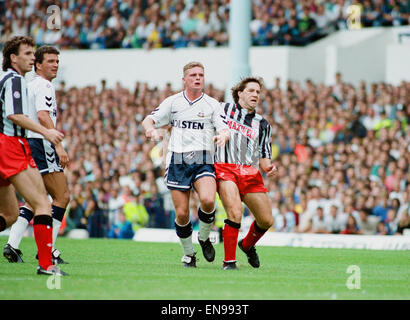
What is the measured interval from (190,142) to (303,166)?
30.8ft

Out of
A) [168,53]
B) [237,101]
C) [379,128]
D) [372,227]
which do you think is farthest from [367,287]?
[168,53]

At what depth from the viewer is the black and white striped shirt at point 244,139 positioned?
35.0 feet

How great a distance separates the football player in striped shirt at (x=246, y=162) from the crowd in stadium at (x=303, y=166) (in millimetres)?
6886

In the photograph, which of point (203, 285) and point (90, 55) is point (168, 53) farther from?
point (203, 285)

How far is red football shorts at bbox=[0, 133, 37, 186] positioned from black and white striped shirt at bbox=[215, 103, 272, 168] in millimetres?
2754

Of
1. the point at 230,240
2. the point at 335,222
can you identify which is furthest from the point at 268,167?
the point at 335,222

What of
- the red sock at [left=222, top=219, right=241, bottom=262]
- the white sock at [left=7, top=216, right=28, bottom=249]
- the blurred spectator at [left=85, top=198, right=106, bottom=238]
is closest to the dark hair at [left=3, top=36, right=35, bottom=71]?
the white sock at [left=7, top=216, right=28, bottom=249]

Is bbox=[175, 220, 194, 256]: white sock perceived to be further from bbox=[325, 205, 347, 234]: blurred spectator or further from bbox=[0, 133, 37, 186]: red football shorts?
bbox=[325, 205, 347, 234]: blurred spectator

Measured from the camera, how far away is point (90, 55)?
94.3ft

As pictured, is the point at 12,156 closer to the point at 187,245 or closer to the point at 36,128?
the point at 36,128

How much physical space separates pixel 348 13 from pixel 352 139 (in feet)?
22.6

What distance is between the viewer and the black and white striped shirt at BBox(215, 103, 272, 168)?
35.0ft

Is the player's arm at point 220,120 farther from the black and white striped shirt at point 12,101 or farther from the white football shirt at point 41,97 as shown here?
the black and white striped shirt at point 12,101

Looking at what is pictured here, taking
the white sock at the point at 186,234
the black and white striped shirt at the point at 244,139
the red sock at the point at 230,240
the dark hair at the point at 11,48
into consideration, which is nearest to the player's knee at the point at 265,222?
the red sock at the point at 230,240
